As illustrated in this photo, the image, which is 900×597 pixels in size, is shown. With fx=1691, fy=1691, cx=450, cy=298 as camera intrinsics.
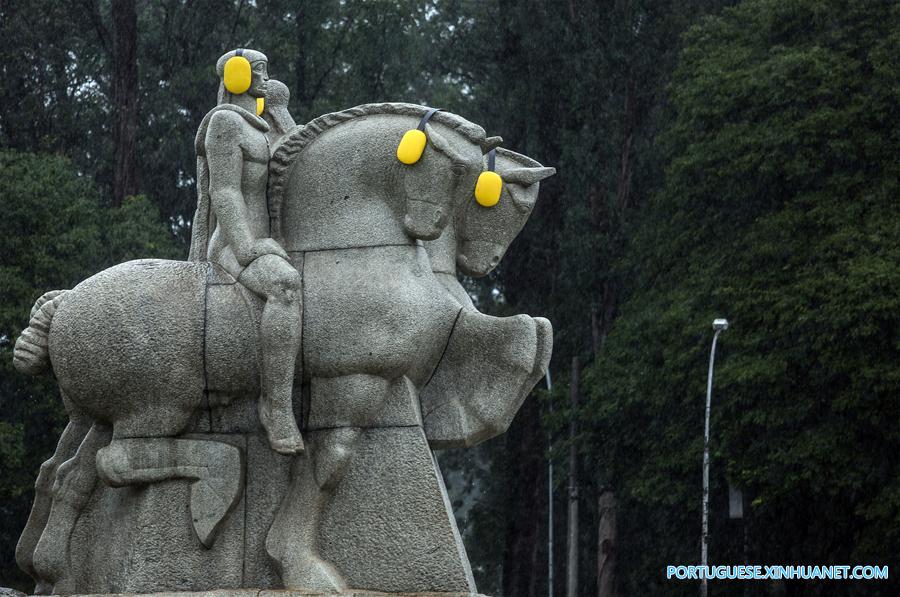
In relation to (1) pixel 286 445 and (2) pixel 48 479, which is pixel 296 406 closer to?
(1) pixel 286 445

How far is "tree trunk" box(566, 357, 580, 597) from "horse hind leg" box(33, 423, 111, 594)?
2120 centimetres

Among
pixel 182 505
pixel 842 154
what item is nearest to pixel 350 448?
pixel 182 505

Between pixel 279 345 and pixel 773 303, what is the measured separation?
1859cm

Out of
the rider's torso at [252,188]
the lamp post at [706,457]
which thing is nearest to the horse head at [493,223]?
the rider's torso at [252,188]

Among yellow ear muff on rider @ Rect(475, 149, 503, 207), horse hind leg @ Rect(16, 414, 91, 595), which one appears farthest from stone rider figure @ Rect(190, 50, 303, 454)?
yellow ear muff on rider @ Rect(475, 149, 503, 207)

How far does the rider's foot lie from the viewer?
9156mm

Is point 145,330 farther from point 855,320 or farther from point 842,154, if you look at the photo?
point 842,154

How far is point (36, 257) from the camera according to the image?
86.8 ft

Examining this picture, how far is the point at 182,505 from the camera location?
934cm

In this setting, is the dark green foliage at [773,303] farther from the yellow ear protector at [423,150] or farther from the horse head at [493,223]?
the yellow ear protector at [423,150]

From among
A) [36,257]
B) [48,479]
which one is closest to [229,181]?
[48,479]

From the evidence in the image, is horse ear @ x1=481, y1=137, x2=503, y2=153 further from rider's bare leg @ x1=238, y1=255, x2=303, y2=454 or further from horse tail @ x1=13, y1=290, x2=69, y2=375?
horse tail @ x1=13, y1=290, x2=69, y2=375

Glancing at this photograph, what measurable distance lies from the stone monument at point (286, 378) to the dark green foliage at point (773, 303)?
15.7 meters

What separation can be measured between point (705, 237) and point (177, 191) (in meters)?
11.2
